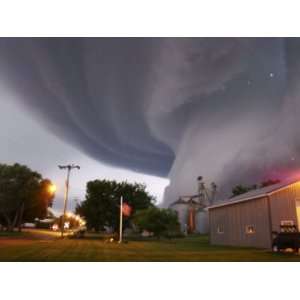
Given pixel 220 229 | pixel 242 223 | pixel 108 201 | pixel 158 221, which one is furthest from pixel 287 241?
pixel 108 201

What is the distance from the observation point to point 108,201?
3281 centimetres

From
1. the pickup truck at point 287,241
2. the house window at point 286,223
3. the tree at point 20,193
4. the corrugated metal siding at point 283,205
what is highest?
the tree at point 20,193

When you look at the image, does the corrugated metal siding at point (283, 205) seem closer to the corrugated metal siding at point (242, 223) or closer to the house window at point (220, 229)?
the corrugated metal siding at point (242, 223)

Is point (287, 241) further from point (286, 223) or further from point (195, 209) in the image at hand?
point (195, 209)

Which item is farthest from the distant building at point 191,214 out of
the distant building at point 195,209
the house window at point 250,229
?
the house window at point 250,229

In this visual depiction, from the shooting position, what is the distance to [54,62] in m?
14.9

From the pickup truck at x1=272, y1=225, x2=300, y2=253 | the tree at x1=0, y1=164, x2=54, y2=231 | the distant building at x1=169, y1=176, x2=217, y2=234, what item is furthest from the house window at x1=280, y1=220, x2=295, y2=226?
the distant building at x1=169, y1=176, x2=217, y2=234

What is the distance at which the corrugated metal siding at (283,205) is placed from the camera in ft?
49.4

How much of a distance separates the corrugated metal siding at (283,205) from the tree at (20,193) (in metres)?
24.0

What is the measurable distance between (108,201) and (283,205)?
68.6 ft

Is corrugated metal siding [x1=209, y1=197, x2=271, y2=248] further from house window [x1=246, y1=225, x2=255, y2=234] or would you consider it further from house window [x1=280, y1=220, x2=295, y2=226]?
house window [x1=280, y1=220, x2=295, y2=226]
